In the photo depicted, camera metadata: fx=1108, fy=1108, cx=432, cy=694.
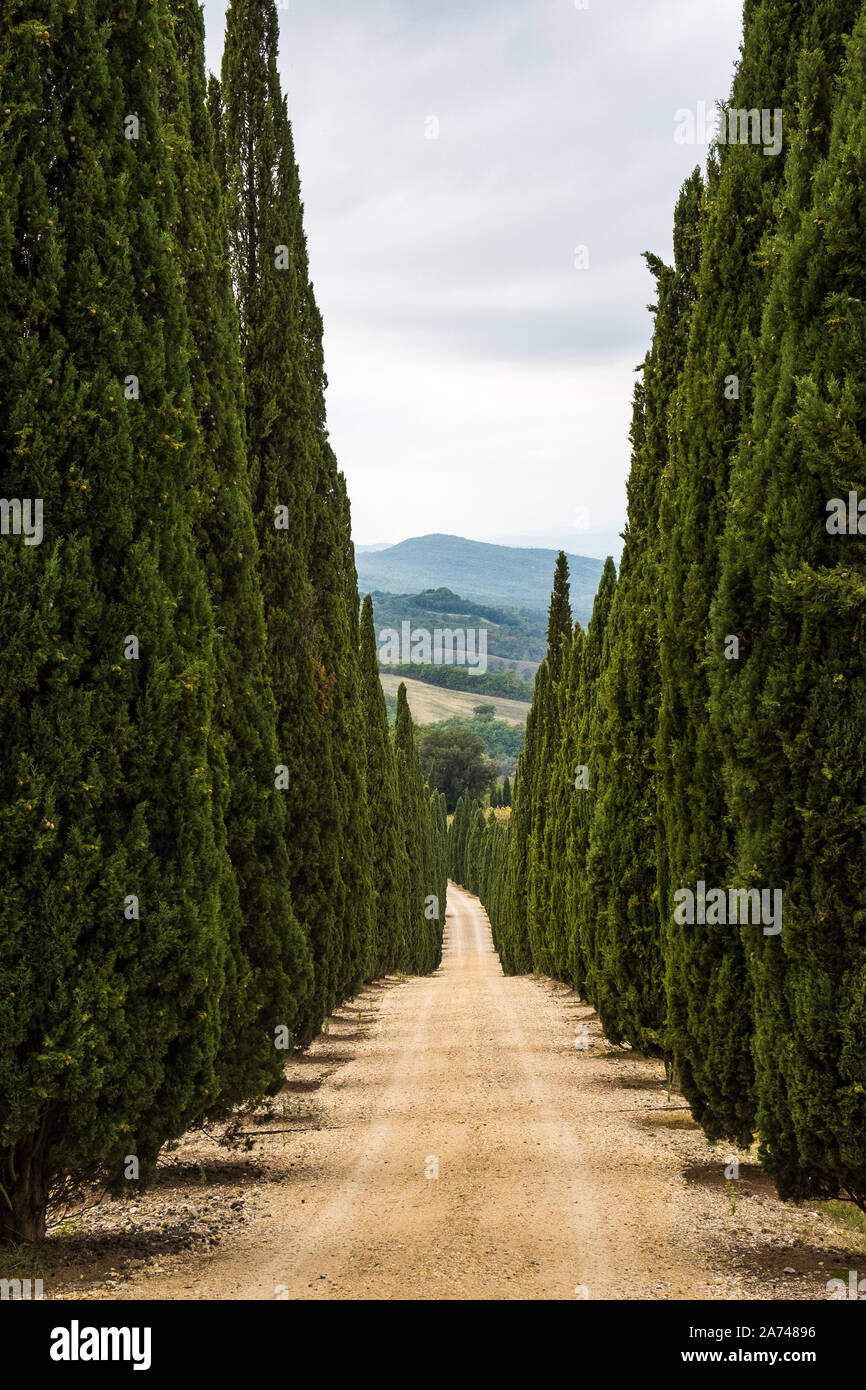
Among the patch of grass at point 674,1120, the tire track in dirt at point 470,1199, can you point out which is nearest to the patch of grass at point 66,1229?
the tire track in dirt at point 470,1199

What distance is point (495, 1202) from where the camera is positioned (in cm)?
728

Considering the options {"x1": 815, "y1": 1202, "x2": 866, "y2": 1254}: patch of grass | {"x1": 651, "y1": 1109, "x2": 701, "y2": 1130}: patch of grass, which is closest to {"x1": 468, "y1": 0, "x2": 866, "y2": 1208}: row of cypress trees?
{"x1": 815, "y1": 1202, "x2": 866, "y2": 1254}: patch of grass

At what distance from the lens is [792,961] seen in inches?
221

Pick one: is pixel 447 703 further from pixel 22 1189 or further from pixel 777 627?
pixel 777 627

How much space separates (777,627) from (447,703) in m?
174

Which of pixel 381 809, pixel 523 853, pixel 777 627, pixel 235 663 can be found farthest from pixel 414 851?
pixel 777 627

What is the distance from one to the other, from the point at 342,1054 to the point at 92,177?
11.8 metres

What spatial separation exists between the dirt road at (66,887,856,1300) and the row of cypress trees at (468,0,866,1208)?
68 cm

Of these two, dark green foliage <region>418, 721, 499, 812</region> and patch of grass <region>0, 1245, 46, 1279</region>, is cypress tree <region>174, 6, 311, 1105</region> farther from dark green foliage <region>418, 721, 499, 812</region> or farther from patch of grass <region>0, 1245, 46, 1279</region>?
dark green foliage <region>418, 721, 499, 812</region>

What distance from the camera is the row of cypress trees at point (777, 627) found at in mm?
5406

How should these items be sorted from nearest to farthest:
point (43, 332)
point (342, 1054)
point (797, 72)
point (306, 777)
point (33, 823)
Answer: point (33, 823) → point (43, 332) → point (797, 72) → point (306, 777) → point (342, 1054)

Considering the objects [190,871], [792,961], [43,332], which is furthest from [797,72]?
[190,871]

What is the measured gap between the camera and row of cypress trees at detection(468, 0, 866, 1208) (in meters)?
5.41
